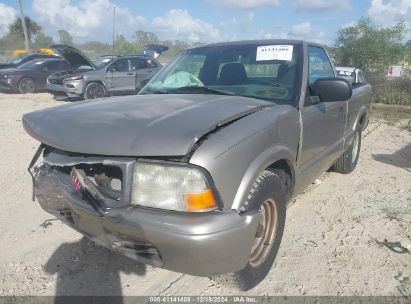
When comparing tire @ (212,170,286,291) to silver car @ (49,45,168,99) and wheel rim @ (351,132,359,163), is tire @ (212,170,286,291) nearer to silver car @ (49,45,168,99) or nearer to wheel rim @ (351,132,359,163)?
wheel rim @ (351,132,359,163)

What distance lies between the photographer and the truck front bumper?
190 cm

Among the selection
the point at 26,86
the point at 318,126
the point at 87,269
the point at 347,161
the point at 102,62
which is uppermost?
the point at 318,126

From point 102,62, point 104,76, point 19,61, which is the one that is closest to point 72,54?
point 104,76

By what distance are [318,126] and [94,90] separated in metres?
10.4

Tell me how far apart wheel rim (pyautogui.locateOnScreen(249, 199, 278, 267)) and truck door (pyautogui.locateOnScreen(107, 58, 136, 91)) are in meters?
10.9

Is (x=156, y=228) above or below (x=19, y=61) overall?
above

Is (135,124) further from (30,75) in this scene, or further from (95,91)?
(30,75)

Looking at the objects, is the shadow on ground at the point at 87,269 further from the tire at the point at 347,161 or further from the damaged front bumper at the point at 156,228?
the tire at the point at 347,161

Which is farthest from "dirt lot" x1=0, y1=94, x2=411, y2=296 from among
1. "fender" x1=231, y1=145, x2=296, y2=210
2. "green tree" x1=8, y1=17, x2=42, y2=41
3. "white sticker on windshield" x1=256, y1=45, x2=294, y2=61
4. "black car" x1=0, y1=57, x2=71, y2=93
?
"green tree" x1=8, y1=17, x2=42, y2=41

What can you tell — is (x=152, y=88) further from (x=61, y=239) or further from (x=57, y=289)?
(x=57, y=289)

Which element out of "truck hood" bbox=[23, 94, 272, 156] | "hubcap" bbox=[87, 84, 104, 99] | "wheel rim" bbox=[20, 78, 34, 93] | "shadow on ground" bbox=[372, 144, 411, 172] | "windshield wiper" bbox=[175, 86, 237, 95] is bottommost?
"wheel rim" bbox=[20, 78, 34, 93]

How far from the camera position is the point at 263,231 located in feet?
8.54

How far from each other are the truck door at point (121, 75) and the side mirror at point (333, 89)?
10506mm

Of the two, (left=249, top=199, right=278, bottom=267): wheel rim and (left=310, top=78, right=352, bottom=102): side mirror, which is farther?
(left=310, top=78, right=352, bottom=102): side mirror
